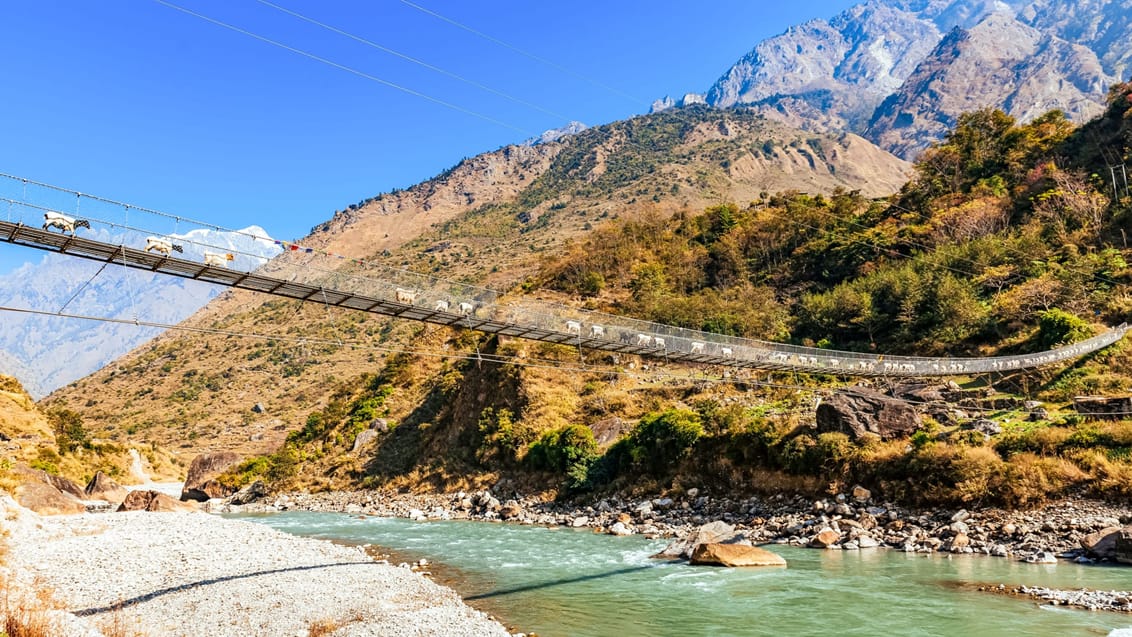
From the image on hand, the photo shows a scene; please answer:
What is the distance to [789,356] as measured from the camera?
21.5m

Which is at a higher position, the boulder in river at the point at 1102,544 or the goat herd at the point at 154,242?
the goat herd at the point at 154,242

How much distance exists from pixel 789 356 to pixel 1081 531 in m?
9.29

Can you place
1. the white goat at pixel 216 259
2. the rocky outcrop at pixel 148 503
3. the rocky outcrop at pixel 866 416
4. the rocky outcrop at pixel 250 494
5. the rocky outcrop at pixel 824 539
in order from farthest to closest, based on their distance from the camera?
the rocky outcrop at pixel 250 494
the rocky outcrop at pixel 148 503
the rocky outcrop at pixel 866 416
the rocky outcrop at pixel 824 539
the white goat at pixel 216 259

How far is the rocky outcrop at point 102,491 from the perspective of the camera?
28178mm

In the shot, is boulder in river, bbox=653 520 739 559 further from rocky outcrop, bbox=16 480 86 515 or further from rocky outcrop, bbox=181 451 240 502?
rocky outcrop, bbox=181 451 240 502

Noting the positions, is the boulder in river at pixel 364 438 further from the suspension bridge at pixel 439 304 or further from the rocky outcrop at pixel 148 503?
the suspension bridge at pixel 439 304

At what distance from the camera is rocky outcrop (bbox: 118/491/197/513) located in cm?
2341

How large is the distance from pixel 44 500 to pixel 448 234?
88.6 metres

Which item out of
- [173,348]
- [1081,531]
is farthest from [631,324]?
[173,348]

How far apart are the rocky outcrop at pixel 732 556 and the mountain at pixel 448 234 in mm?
10410

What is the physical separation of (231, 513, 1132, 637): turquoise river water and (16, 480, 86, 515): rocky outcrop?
1404 centimetres

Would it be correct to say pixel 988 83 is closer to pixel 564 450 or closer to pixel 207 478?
pixel 564 450

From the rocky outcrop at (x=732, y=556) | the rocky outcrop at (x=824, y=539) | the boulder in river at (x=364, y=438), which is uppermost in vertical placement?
the boulder in river at (x=364, y=438)

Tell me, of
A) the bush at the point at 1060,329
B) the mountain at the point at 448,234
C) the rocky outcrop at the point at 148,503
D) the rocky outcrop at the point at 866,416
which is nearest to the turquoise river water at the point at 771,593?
the rocky outcrop at the point at 866,416
